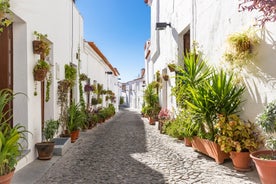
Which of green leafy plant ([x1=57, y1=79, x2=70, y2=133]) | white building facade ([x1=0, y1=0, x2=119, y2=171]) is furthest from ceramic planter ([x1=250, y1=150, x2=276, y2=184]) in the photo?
green leafy plant ([x1=57, y1=79, x2=70, y2=133])

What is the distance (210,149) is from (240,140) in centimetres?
79

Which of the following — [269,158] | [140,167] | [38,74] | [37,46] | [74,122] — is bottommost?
[140,167]

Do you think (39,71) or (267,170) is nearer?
(267,170)

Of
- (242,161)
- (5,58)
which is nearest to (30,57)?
(5,58)

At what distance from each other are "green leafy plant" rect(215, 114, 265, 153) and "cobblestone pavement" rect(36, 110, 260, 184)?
412 mm

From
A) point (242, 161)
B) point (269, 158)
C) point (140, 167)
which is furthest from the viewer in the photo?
point (140, 167)

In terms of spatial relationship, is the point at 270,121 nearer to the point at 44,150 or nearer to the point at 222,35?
the point at 222,35

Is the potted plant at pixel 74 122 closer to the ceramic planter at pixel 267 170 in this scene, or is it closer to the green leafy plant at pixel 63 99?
the green leafy plant at pixel 63 99

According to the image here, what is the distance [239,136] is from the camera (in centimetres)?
437

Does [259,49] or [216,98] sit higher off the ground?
[259,49]

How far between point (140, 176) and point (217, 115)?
6.18 ft

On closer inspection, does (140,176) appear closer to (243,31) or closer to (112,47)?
(243,31)

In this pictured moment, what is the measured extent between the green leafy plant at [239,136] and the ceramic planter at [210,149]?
0.31m

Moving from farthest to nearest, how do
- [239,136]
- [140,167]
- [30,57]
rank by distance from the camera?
[30,57]
[140,167]
[239,136]
